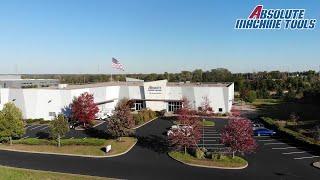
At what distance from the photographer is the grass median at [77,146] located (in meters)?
38.5

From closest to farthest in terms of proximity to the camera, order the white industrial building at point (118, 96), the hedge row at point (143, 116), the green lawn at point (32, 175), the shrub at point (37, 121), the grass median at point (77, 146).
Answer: the green lawn at point (32, 175) → the grass median at point (77, 146) → the hedge row at point (143, 116) → the shrub at point (37, 121) → the white industrial building at point (118, 96)

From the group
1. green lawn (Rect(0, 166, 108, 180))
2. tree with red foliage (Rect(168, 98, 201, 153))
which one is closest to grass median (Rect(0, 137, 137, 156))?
tree with red foliage (Rect(168, 98, 201, 153))

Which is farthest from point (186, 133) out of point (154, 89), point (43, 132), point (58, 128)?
point (154, 89)

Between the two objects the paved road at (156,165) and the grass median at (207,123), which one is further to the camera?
the grass median at (207,123)

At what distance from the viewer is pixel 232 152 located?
35.9 m

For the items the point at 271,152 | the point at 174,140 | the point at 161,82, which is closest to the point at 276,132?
the point at 271,152

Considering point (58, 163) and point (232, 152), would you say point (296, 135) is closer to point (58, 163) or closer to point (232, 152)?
point (232, 152)

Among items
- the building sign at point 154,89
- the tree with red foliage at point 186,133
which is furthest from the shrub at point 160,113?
the tree with red foliage at point 186,133

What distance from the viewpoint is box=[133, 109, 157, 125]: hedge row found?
183ft

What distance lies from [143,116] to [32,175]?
94.2 ft

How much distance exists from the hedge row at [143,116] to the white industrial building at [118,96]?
4.56 meters

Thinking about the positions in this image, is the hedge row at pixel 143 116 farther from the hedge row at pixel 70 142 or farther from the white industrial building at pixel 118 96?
the hedge row at pixel 70 142

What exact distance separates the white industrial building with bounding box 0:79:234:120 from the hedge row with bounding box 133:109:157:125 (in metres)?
4.56

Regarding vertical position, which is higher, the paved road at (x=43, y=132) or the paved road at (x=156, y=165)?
the paved road at (x=43, y=132)
